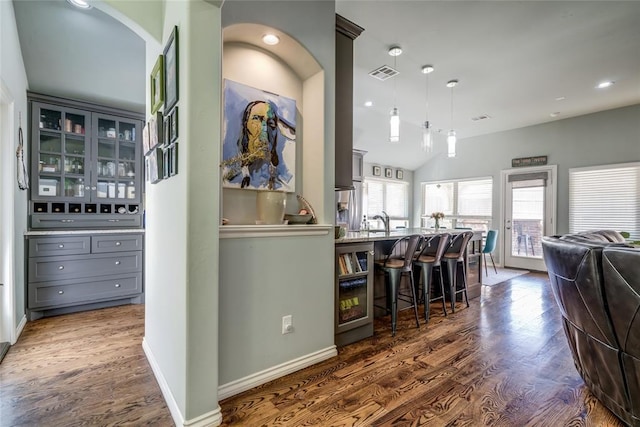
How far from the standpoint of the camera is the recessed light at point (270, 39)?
7.18ft

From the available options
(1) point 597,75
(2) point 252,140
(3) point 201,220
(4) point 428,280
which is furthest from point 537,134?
(3) point 201,220

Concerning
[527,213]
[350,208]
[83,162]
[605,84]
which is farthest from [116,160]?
[527,213]

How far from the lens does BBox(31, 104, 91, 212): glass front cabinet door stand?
11.0 feet

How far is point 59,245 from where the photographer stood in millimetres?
3312

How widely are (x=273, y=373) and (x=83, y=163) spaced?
11.2ft

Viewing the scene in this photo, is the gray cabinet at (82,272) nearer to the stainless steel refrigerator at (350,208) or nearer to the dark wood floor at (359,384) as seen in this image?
the dark wood floor at (359,384)

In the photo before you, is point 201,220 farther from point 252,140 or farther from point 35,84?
point 35,84

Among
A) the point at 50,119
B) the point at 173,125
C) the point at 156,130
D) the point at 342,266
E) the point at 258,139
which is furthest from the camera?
the point at 50,119

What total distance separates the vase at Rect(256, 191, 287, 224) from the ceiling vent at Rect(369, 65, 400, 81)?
8.67 feet

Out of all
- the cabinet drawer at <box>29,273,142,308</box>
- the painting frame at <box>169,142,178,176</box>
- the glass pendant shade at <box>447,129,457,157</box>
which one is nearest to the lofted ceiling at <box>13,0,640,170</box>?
the glass pendant shade at <box>447,129,457,157</box>

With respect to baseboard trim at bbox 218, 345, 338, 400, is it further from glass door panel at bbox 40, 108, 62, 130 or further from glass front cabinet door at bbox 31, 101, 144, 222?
glass door panel at bbox 40, 108, 62, 130

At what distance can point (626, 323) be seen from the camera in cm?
150

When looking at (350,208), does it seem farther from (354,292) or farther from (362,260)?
(354,292)

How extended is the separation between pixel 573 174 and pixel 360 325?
5680 millimetres
